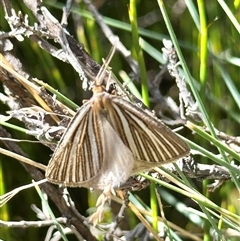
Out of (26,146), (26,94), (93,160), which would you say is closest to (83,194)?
(26,146)

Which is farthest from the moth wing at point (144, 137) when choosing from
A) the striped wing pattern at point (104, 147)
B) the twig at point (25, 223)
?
the twig at point (25, 223)

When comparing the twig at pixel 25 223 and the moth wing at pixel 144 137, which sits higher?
the moth wing at pixel 144 137

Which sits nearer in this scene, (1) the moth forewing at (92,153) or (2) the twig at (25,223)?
(1) the moth forewing at (92,153)

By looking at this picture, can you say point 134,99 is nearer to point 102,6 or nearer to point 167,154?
point 167,154

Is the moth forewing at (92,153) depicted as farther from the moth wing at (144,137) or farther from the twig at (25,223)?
the twig at (25,223)

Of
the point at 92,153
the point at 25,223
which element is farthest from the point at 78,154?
the point at 25,223

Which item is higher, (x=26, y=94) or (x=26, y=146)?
(x=26, y=94)

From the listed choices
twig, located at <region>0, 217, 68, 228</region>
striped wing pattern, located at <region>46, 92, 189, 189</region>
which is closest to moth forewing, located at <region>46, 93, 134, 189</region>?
striped wing pattern, located at <region>46, 92, 189, 189</region>
